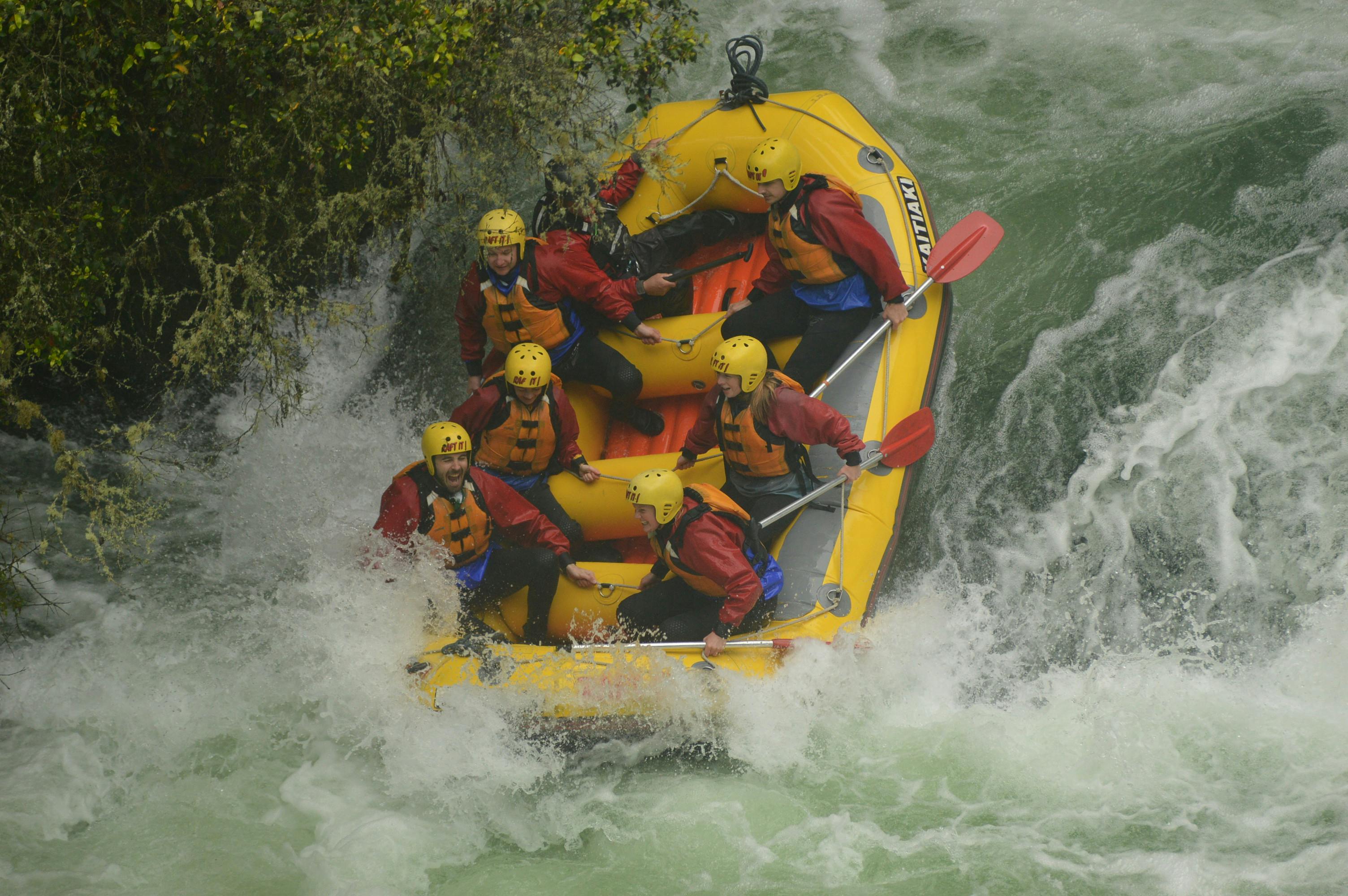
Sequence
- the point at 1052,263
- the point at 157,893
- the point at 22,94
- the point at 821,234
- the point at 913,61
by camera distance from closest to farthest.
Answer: the point at 157,893 → the point at 22,94 → the point at 821,234 → the point at 1052,263 → the point at 913,61

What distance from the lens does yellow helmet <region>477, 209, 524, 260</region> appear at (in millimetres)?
4555

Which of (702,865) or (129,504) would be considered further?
(129,504)

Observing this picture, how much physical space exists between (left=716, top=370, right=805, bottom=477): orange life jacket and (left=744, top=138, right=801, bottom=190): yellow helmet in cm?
83

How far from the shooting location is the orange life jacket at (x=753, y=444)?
166 inches

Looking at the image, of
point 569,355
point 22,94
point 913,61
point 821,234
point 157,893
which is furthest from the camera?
point 913,61

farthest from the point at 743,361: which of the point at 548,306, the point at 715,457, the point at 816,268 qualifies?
the point at 548,306

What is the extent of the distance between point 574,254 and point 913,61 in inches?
154

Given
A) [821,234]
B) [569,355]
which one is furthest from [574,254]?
[821,234]

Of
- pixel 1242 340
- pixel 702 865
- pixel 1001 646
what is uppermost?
pixel 1242 340

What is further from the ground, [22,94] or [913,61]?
[913,61]

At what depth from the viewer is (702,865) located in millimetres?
3830

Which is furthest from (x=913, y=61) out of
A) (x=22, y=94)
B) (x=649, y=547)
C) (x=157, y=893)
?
(x=157, y=893)

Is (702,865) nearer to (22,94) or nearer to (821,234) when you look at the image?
(821,234)

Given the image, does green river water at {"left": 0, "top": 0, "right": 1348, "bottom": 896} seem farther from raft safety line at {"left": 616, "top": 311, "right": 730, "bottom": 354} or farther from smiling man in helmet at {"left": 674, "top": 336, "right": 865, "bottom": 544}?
raft safety line at {"left": 616, "top": 311, "right": 730, "bottom": 354}
